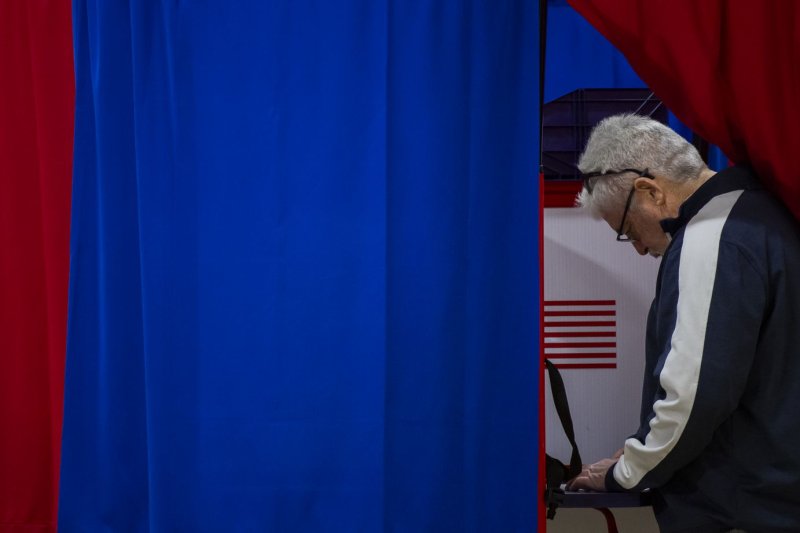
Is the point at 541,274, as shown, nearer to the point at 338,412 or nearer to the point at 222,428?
the point at 338,412

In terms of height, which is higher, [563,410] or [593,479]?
[563,410]

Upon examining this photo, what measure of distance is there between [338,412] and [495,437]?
0.40 meters

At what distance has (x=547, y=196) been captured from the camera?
201 centimetres

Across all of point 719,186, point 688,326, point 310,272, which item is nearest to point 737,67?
point 719,186

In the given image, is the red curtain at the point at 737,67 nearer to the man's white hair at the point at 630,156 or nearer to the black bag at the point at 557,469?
the man's white hair at the point at 630,156

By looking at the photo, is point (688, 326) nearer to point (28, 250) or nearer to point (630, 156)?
point (630, 156)

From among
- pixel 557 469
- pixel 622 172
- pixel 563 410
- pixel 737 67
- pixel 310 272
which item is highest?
pixel 737 67

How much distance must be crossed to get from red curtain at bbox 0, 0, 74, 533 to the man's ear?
4.74 ft

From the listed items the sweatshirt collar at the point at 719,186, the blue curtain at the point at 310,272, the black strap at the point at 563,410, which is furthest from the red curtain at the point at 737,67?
the black strap at the point at 563,410

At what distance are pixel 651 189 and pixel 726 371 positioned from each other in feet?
1.51

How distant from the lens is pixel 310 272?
1.71m

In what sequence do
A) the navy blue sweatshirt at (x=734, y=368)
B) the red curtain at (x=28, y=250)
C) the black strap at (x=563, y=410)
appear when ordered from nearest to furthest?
the navy blue sweatshirt at (x=734, y=368)
the black strap at (x=563, y=410)
the red curtain at (x=28, y=250)

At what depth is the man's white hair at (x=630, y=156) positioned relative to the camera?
1.44m

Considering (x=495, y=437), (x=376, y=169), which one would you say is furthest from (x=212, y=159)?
(x=495, y=437)
